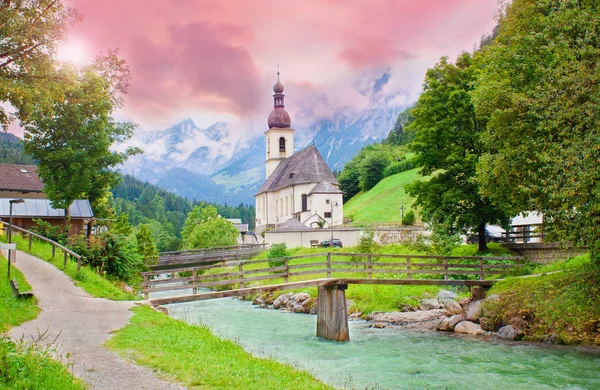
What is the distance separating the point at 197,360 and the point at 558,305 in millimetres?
12637

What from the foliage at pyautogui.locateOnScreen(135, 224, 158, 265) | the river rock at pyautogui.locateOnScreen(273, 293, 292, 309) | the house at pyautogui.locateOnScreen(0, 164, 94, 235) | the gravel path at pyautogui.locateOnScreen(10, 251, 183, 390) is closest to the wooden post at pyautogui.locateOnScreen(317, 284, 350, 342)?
the gravel path at pyautogui.locateOnScreen(10, 251, 183, 390)

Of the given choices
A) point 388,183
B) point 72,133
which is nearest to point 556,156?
point 72,133

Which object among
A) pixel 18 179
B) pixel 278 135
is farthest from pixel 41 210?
pixel 278 135

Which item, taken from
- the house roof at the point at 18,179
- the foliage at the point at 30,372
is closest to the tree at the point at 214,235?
the house roof at the point at 18,179

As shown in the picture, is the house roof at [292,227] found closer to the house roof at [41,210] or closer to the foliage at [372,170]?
the house roof at [41,210]

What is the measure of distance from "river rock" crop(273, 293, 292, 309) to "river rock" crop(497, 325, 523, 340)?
607 inches

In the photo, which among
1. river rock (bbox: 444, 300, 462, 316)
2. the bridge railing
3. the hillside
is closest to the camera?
the bridge railing

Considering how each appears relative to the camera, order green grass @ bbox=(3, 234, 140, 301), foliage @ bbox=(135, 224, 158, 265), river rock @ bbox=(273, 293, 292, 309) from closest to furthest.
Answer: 1. green grass @ bbox=(3, 234, 140, 301)
2. river rock @ bbox=(273, 293, 292, 309)
3. foliage @ bbox=(135, 224, 158, 265)

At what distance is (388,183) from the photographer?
310 ft

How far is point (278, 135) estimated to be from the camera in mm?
94688

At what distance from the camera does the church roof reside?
7544cm

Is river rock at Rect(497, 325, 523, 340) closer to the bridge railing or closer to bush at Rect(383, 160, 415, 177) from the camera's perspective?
the bridge railing

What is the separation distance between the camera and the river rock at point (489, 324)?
19641 mm

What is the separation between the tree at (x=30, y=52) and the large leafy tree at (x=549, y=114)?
511 inches
